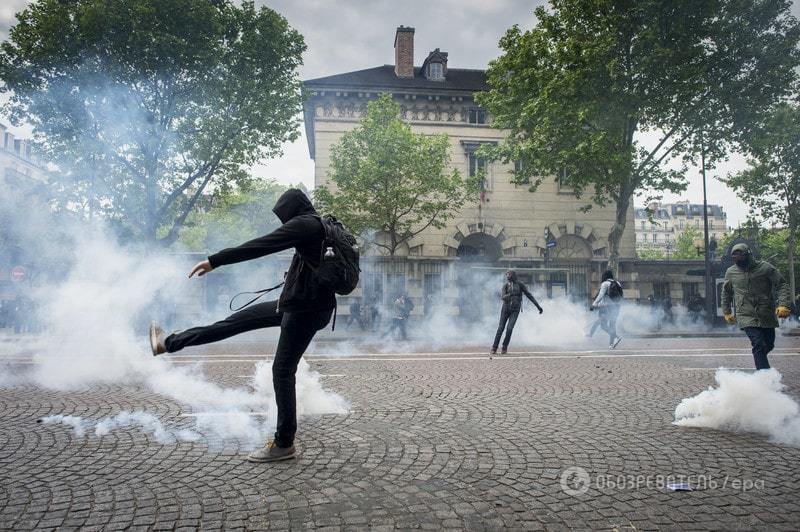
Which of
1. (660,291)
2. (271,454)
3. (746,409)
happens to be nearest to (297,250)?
(271,454)

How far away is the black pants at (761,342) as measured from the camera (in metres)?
5.62

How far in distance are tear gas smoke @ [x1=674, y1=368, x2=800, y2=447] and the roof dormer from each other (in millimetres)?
28278

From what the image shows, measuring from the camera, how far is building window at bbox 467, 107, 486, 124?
28.9 metres

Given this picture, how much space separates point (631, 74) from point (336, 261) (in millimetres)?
19836

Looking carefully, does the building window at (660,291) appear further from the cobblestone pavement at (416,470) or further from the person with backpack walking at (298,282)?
the person with backpack walking at (298,282)

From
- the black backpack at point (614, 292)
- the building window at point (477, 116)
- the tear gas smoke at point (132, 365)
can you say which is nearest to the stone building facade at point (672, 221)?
the building window at point (477, 116)

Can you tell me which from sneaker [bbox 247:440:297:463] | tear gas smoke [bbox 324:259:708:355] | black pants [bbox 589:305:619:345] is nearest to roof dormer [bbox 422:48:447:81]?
tear gas smoke [bbox 324:259:708:355]

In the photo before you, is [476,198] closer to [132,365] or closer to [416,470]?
[132,365]

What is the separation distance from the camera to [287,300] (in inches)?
144

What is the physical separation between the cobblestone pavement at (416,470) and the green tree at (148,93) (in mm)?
13797

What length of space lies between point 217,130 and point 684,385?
54.6 ft

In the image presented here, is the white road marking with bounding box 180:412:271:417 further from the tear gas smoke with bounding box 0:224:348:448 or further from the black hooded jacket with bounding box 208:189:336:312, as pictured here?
the black hooded jacket with bounding box 208:189:336:312

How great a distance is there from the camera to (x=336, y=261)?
12.0 feet

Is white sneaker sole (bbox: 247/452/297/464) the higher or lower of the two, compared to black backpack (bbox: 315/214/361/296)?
lower
